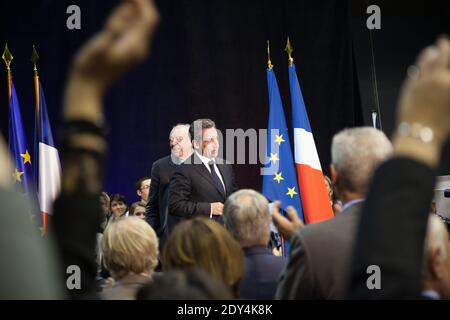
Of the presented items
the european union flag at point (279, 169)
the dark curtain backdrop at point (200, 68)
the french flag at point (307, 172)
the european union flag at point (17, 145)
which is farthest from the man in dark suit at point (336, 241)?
the dark curtain backdrop at point (200, 68)

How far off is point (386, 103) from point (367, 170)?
5694 mm

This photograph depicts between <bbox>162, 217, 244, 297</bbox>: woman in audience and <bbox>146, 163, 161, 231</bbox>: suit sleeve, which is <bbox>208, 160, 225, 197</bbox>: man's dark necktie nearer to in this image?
<bbox>146, 163, 161, 231</bbox>: suit sleeve

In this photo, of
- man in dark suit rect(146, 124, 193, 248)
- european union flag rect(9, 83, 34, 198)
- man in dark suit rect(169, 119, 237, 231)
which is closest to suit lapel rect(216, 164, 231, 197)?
man in dark suit rect(169, 119, 237, 231)

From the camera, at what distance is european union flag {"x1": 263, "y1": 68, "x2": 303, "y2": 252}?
5.26 meters

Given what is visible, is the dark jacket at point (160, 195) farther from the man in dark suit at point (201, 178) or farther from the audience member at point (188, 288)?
the audience member at point (188, 288)

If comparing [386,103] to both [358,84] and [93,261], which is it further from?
[93,261]

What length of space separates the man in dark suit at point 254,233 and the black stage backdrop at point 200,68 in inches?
162

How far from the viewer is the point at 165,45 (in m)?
6.77

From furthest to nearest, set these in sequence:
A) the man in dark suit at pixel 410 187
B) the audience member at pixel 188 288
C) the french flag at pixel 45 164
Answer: the french flag at pixel 45 164 → the audience member at pixel 188 288 → the man in dark suit at pixel 410 187

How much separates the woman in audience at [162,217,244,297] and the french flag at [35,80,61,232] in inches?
131

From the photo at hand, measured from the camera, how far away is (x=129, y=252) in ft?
7.62

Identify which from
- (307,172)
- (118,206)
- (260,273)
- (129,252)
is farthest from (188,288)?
(118,206)

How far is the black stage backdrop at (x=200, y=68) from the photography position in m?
6.66
